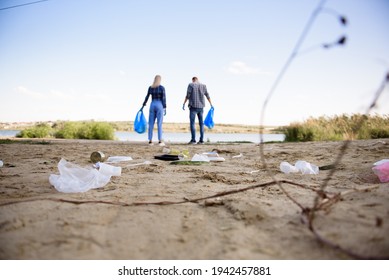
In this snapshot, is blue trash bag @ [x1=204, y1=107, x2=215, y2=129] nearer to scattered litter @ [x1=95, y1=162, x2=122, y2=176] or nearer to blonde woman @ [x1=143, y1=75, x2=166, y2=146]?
blonde woman @ [x1=143, y1=75, x2=166, y2=146]

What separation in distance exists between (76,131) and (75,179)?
1218 cm

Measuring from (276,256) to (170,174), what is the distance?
2.04 metres

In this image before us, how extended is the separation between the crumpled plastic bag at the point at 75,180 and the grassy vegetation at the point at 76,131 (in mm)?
11169

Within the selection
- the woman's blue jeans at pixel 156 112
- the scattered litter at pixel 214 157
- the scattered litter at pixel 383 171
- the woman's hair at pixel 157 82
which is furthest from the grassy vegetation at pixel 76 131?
the scattered litter at pixel 383 171

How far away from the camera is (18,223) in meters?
1.46

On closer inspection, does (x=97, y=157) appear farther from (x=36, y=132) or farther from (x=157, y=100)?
(x=36, y=132)

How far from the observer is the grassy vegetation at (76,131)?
523 inches

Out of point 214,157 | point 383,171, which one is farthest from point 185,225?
point 214,157

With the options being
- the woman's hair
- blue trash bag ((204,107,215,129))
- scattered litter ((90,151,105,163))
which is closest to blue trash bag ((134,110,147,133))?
the woman's hair

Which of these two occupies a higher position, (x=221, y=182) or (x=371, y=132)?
(x=371, y=132)

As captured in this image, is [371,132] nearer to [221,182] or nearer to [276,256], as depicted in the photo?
[221,182]

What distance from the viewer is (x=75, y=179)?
2357 mm

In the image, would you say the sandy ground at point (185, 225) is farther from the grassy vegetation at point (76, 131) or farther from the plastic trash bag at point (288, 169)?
the grassy vegetation at point (76, 131)
